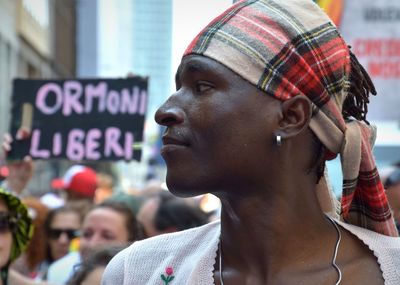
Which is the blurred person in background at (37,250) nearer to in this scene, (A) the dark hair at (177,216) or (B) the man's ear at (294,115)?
(A) the dark hair at (177,216)

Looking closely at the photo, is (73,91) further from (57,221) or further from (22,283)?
(22,283)

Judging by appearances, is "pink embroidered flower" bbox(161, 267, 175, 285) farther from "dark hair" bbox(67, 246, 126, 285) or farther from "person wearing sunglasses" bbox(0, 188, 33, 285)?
"person wearing sunglasses" bbox(0, 188, 33, 285)

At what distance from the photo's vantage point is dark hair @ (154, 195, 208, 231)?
5.85 metres

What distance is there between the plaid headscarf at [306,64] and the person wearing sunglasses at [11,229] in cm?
197

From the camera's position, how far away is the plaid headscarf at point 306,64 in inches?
81.4

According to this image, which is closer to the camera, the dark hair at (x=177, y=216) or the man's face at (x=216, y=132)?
the man's face at (x=216, y=132)

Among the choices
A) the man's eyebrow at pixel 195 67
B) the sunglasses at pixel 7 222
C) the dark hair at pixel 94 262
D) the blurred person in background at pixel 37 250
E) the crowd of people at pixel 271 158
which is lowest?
the blurred person in background at pixel 37 250

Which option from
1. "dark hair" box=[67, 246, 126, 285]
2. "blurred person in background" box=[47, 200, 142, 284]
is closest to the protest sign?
"blurred person in background" box=[47, 200, 142, 284]

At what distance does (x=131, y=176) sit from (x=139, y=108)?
2074 inches

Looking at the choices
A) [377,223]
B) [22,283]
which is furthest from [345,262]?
[22,283]

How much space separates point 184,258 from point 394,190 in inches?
112

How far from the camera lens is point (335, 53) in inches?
85.4

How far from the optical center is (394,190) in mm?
4863

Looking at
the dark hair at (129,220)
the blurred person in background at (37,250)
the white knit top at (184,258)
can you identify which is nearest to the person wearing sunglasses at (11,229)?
the dark hair at (129,220)
